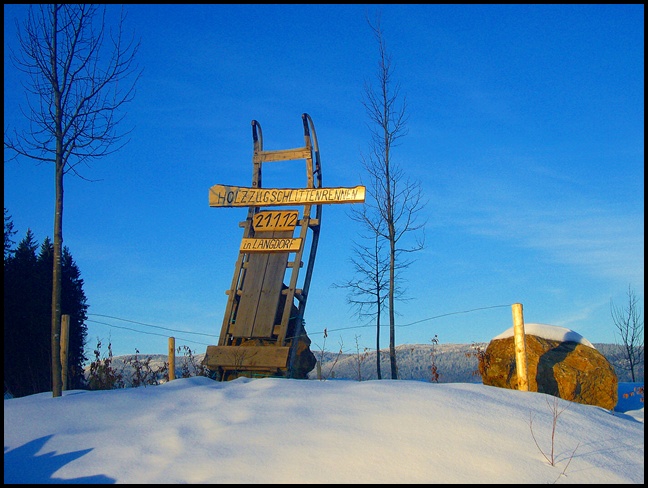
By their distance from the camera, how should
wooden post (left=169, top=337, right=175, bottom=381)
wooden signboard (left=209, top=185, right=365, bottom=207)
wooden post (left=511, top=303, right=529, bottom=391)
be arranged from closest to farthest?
wooden post (left=511, top=303, right=529, bottom=391), wooden post (left=169, top=337, right=175, bottom=381), wooden signboard (left=209, top=185, right=365, bottom=207)

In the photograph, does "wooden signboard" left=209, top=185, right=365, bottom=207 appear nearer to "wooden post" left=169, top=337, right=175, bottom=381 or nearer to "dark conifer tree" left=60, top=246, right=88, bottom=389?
"wooden post" left=169, top=337, right=175, bottom=381

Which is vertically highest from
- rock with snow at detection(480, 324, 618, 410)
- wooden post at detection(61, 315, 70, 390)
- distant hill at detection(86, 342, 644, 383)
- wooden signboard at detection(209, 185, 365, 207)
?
wooden signboard at detection(209, 185, 365, 207)

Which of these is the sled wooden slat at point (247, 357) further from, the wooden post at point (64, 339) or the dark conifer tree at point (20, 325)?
the dark conifer tree at point (20, 325)

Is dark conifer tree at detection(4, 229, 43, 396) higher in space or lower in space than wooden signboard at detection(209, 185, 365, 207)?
lower

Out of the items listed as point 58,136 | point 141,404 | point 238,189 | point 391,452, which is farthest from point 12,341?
point 391,452

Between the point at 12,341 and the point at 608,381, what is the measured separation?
57.3ft

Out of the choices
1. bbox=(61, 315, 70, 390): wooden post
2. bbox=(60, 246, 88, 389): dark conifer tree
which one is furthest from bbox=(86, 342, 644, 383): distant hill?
bbox=(61, 315, 70, 390): wooden post

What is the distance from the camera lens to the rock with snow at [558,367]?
1128 cm

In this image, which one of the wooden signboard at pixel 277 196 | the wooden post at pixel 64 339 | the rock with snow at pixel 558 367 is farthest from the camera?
the wooden signboard at pixel 277 196

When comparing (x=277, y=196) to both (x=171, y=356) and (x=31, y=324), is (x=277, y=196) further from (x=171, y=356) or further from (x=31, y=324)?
(x=31, y=324)

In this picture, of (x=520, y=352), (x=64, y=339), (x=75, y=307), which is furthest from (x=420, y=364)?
(x=64, y=339)

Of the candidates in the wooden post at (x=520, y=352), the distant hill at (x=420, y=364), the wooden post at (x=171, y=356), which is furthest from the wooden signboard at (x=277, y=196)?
the distant hill at (x=420, y=364)

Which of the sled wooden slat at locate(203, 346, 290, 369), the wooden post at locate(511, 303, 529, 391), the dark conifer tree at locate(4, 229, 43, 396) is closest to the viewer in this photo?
the wooden post at locate(511, 303, 529, 391)

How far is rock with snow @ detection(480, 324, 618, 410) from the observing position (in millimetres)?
11281
